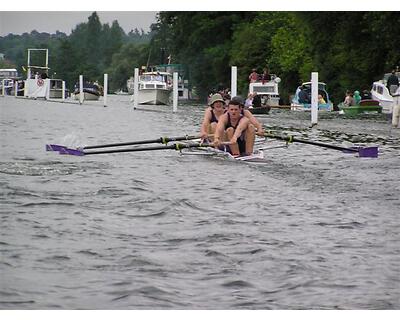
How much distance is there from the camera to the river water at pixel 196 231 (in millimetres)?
4305

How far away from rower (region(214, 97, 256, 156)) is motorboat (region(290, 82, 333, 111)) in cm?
340

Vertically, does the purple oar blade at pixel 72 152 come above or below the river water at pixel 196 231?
above

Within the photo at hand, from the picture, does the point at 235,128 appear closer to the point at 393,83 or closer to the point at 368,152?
the point at 368,152

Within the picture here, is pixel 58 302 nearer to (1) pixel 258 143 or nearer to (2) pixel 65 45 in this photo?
(2) pixel 65 45

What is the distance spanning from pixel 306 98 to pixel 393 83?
3.31 metres

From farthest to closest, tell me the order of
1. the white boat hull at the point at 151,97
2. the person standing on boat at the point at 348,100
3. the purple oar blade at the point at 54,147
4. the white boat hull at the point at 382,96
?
the white boat hull at the point at 151,97
the person standing on boat at the point at 348,100
the white boat hull at the point at 382,96
the purple oar blade at the point at 54,147

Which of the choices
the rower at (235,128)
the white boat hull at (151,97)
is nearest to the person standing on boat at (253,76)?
the rower at (235,128)

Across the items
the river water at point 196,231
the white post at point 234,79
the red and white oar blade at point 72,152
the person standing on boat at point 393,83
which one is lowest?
the river water at point 196,231

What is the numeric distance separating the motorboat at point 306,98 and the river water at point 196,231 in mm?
3827

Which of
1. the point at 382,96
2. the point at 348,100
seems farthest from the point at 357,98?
the point at 382,96

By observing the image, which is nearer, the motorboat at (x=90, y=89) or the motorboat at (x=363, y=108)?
the motorboat at (x=90, y=89)

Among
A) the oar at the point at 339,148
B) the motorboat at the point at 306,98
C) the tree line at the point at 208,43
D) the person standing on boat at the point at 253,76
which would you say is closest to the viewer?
the tree line at the point at 208,43

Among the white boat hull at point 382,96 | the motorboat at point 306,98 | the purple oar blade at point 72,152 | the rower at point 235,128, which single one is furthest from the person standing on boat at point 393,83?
the purple oar blade at point 72,152

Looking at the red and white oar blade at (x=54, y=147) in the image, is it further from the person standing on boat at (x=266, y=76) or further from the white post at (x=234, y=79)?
the person standing on boat at (x=266, y=76)
